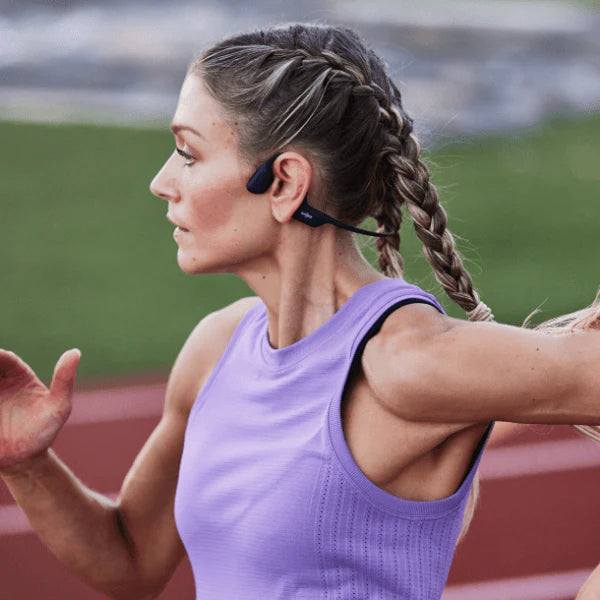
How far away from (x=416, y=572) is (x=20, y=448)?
2.57ft

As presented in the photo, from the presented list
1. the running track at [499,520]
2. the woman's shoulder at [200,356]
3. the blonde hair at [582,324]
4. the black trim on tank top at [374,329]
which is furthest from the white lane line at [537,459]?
the black trim on tank top at [374,329]

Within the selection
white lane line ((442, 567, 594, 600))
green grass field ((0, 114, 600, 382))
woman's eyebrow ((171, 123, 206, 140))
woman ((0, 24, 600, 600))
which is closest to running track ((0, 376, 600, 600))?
white lane line ((442, 567, 594, 600))

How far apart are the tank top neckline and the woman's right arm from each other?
252 mm

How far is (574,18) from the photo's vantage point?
17.2 m

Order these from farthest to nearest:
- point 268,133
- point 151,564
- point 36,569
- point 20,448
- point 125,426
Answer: point 125,426 < point 36,569 < point 151,564 < point 20,448 < point 268,133

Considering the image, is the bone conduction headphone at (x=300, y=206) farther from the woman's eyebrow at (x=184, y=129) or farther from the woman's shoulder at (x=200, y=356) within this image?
the woman's shoulder at (x=200, y=356)

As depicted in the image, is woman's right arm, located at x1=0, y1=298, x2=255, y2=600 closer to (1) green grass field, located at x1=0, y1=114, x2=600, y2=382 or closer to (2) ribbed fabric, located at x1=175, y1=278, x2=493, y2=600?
(2) ribbed fabric, located at x1=175, y1=278, x2=493, y2=600

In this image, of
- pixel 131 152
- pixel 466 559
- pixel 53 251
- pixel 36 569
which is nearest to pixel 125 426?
pixel 36 569

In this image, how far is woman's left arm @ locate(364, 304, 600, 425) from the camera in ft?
5.82

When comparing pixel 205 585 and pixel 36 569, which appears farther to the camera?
pixel 36 569

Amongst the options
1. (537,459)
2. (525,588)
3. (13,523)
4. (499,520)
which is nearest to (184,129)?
(525,588)

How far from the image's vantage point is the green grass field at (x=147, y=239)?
888 centimetres

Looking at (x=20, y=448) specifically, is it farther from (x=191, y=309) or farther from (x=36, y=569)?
(x=191, y=309)

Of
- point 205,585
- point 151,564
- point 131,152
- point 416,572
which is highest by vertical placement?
point 416,572
